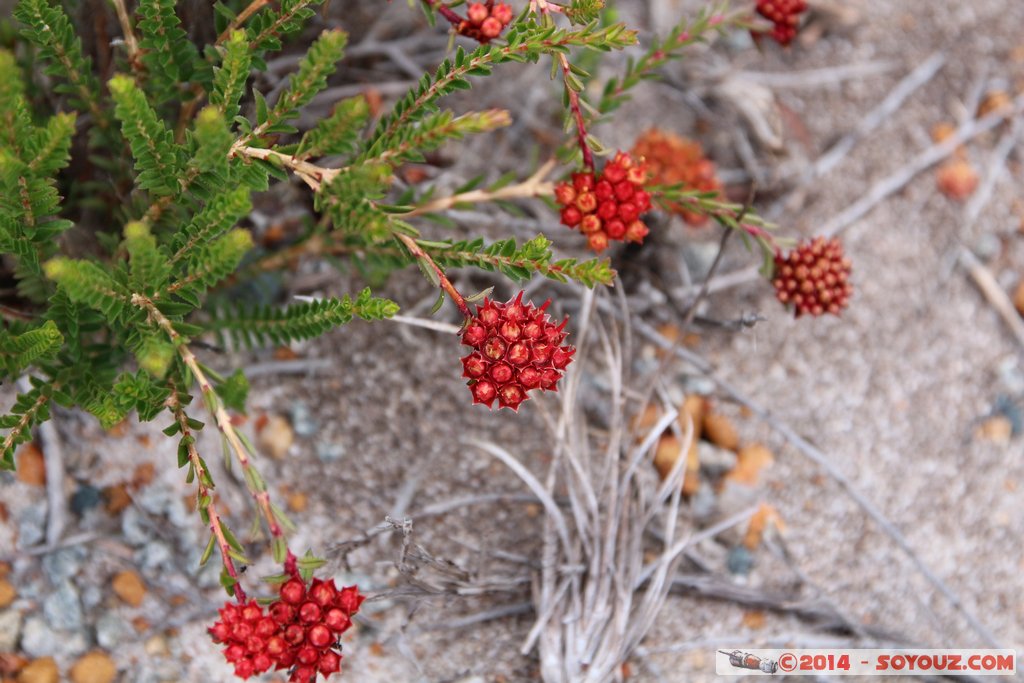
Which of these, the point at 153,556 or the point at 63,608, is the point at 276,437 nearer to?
the point at 153,556

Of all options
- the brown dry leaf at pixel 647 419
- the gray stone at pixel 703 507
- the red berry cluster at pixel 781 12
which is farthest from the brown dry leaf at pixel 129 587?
the red berry cluster at pixel 781 12

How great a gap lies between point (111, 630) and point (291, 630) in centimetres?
80

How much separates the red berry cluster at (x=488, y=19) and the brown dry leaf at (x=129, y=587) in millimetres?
1454

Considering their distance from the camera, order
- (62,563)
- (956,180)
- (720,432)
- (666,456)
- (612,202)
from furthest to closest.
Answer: (956,180) < (720,432) < (666,456) < (62,563) < (612,202)

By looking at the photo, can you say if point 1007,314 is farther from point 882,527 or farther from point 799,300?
point 799,300

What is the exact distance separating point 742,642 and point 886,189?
1529 millimetres

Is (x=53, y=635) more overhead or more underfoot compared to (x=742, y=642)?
more overhead

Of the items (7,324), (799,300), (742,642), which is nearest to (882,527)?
(742,642)

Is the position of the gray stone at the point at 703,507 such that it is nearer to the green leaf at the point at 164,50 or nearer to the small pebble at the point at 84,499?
the small pebble at the point at 84,499

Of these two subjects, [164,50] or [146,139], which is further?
[164,50]

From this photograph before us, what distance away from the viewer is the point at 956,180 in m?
2.95

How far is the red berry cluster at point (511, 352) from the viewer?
157cm

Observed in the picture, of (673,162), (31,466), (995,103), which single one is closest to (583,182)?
(673,162)

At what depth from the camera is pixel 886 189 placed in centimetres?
292
